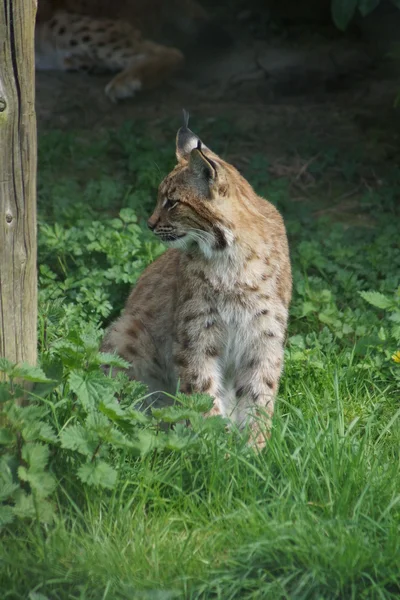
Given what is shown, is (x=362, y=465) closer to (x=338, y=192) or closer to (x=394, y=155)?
(x=338, y=192)

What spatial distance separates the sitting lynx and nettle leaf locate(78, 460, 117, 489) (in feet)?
3.18

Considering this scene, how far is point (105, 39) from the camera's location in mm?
9000

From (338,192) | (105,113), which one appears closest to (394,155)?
(338,192)

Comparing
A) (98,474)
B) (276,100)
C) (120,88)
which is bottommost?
(276,100)

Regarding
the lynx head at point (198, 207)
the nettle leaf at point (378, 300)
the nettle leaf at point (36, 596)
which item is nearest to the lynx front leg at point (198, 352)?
the lynx head at point (198, 207)

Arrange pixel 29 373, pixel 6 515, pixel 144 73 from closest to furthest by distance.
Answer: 1. pixel 6 515
2. pixel 29 373
3. pixel 144 73

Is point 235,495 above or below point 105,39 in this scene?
above

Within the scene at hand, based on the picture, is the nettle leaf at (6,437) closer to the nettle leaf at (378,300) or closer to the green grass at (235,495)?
the green grass at (235,495)

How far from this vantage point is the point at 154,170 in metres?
7.05

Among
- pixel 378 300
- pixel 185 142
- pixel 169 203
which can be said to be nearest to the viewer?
pixel 169 203

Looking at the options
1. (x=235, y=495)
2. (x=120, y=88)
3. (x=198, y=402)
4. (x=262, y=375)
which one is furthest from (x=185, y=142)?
(x=120, y=88)

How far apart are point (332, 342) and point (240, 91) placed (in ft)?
13.5

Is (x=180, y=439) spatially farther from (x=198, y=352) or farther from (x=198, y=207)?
(x=198, y=207)

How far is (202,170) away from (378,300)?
1419 mm
